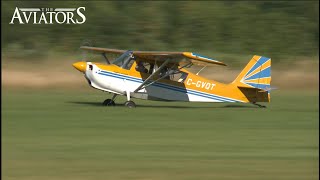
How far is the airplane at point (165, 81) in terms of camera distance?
20906 mm

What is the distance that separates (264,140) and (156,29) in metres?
30.2

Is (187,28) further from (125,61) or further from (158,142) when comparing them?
(158,142)

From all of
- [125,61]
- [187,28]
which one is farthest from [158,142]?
[187,28]

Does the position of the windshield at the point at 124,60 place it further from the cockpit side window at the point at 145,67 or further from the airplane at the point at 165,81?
the cockpit side window at the point at 145,67

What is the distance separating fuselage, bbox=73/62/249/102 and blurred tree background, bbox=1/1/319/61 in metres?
18.5

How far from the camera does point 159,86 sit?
70.3 ft

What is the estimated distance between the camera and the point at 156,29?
141ft

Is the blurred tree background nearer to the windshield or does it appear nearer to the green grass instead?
the windshield

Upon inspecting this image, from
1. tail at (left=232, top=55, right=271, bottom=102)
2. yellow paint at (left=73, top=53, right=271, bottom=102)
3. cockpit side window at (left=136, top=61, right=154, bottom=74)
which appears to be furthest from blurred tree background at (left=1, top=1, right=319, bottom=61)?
tail at (left=232, top=55, right=271, bottom=102)

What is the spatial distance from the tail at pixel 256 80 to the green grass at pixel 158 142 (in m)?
0.47

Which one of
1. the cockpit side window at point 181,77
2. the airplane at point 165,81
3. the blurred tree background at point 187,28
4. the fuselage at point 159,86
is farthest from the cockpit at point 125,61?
the blurred tree background at point 187,28

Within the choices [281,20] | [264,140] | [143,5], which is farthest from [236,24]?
[264,140]

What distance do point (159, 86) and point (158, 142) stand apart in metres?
8.72

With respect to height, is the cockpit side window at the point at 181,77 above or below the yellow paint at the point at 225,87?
above
